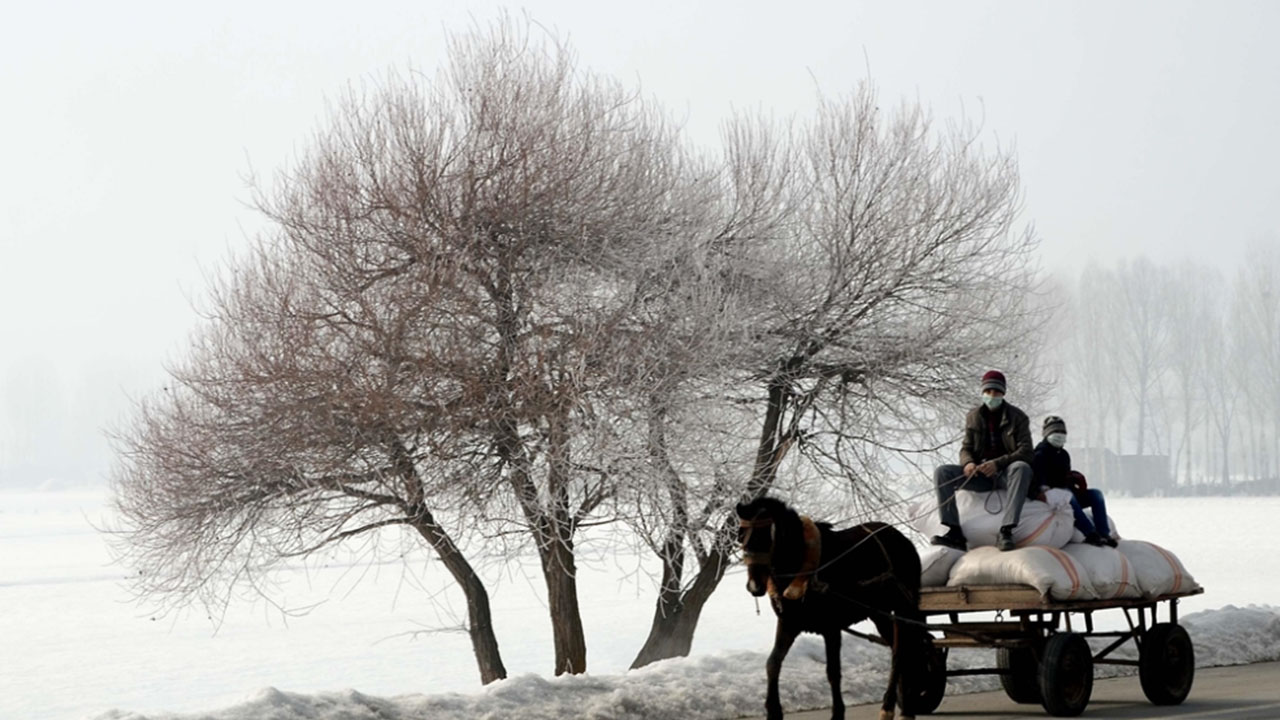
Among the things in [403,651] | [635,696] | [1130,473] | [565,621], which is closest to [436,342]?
[565,621]

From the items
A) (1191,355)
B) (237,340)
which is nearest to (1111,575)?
(237,340)

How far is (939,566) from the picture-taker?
37.9 ft

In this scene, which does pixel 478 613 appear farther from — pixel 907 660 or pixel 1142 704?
pixel 907 660

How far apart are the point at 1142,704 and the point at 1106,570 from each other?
53.0 inches

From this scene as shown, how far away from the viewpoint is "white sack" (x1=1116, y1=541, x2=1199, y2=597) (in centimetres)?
1166

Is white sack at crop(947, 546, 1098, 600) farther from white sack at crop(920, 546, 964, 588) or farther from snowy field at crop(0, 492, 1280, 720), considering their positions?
snowy field at crop(0, 492, 1280, 720)

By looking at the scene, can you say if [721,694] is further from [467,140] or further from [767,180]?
[767,180]

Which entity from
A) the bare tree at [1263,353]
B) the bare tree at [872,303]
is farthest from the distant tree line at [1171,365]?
the bare tree at [872,303]

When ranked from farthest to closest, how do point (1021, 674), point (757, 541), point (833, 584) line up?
point (1021, 674) < point (833, 584) < point (757, 541)

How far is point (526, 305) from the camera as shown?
17625mm

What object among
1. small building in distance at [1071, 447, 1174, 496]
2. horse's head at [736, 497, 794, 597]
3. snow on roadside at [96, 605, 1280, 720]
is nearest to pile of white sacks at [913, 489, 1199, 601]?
snow on roadside at [96, 605, 1280, 720]

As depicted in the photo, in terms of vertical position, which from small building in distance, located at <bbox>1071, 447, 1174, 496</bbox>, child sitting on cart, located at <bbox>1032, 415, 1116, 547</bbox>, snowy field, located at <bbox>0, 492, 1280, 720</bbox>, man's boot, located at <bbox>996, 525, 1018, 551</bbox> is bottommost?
snowy field, located at <bbox>0, 492, 1280, 720</bbox>

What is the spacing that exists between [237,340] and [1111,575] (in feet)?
36.5

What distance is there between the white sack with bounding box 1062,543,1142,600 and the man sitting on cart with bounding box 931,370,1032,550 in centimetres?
53
